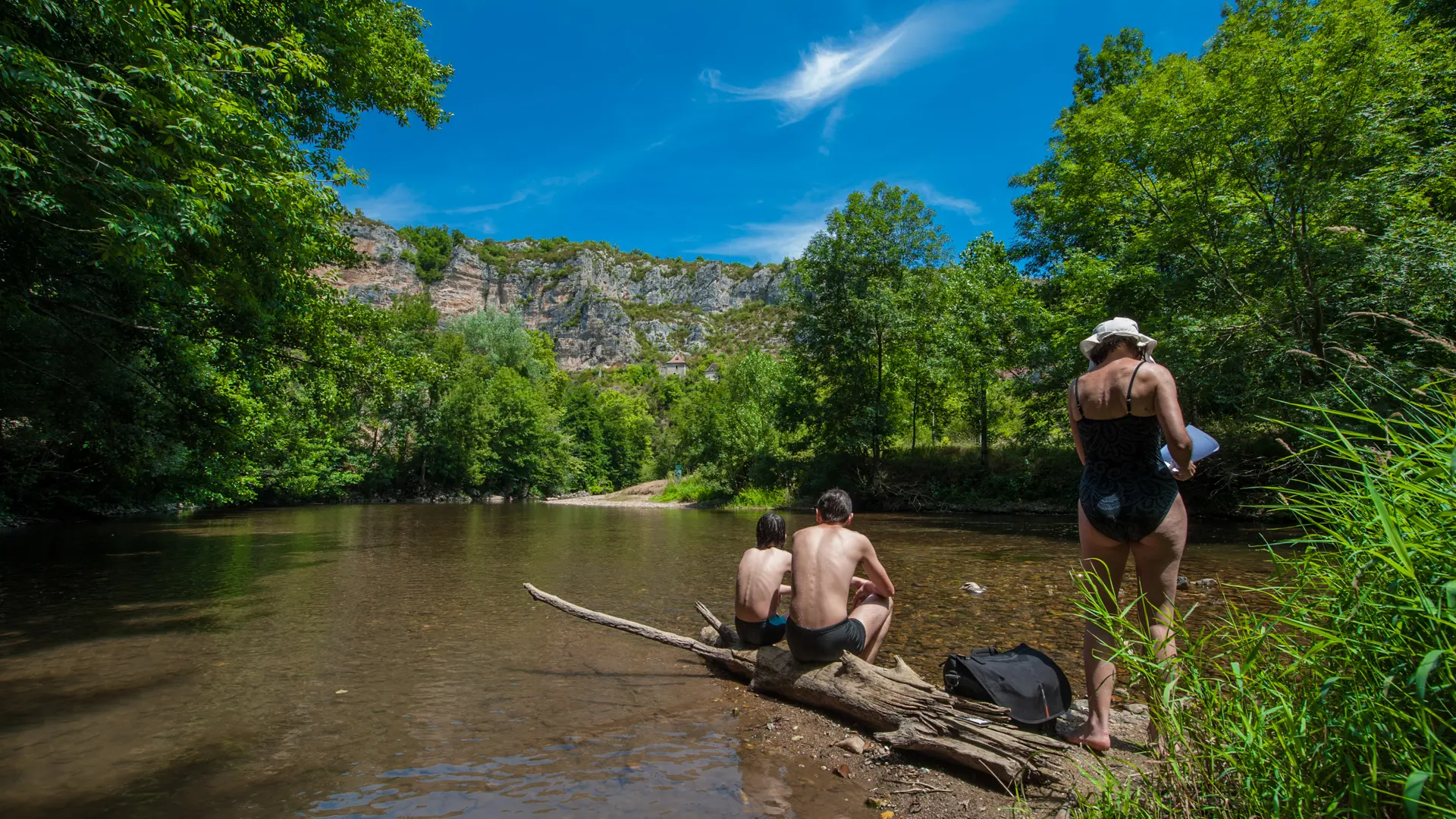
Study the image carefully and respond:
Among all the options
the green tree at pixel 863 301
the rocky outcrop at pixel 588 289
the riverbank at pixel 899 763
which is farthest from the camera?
the rocky outcrop at pixel 588 289

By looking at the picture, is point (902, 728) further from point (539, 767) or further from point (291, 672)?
point (291, 672)

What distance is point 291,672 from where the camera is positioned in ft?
17.3

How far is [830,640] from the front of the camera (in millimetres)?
4352

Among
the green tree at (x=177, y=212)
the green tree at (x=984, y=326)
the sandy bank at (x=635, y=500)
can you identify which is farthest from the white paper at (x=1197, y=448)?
the sandy bank at (x=635, y=500)

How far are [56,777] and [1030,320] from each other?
22200mm

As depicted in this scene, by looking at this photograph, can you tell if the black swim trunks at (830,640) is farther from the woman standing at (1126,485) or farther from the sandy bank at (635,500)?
the sandy bank at (635,500)

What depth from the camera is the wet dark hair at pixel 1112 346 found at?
133 inches

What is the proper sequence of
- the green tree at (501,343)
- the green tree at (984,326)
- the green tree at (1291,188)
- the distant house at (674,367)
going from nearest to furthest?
1. the green tree at (1291,188)
2. the green tree at (984,326)
3. the green tree at (501,343)
4. the distant house at (674,367)

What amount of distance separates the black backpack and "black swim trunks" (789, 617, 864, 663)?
766 millimetres

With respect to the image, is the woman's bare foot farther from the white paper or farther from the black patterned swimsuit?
the white paper

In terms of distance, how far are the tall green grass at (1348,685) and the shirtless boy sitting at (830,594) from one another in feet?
6.57

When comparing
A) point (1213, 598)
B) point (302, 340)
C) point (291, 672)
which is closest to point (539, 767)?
point (291, 672)

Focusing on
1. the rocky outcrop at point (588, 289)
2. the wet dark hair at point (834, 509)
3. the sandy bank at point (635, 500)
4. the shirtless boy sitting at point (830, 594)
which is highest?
the rocky outcrop at point (588, 289)

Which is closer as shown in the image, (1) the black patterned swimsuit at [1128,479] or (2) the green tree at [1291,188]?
(1) the black patterned swimsuit at [1128,479]
